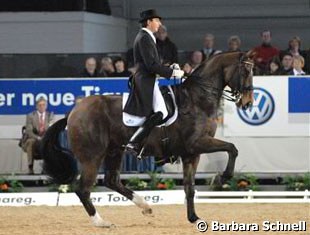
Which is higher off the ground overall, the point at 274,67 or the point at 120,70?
the point at 274,67

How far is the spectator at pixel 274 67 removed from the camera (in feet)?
58.2

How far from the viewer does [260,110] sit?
17.3 metres

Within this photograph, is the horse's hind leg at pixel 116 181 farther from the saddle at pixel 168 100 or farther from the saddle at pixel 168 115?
the saddle at pixel 168 100

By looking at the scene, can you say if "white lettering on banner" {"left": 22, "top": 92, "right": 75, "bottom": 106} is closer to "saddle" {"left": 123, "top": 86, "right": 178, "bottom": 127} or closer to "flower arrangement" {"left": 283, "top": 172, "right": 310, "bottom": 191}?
"flower arrangement" {"left": 283, "top": 172, "right": 310, "bottom": 191}

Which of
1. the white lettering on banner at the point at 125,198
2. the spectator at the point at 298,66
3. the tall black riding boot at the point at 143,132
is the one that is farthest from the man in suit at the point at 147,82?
the spectator at the point at 298,66

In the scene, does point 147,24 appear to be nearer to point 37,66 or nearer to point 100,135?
point 100,135

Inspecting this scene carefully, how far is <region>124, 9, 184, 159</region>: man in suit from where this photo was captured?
12359 millimetres

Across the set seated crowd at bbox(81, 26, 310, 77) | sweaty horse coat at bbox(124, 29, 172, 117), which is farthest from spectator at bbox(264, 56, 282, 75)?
sweaty horse coat at bbox(124, 29, 172, 117)

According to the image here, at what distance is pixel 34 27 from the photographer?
67.6 ft

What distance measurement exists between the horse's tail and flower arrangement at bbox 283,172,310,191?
15.9 feet

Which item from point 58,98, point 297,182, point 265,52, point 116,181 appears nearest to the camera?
point 116,181

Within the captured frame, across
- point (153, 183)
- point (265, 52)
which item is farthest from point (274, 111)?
point (153, 183)

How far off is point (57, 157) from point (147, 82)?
5.22 ft

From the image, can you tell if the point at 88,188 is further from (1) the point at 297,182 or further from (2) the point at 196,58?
(2) the point at 196,58
